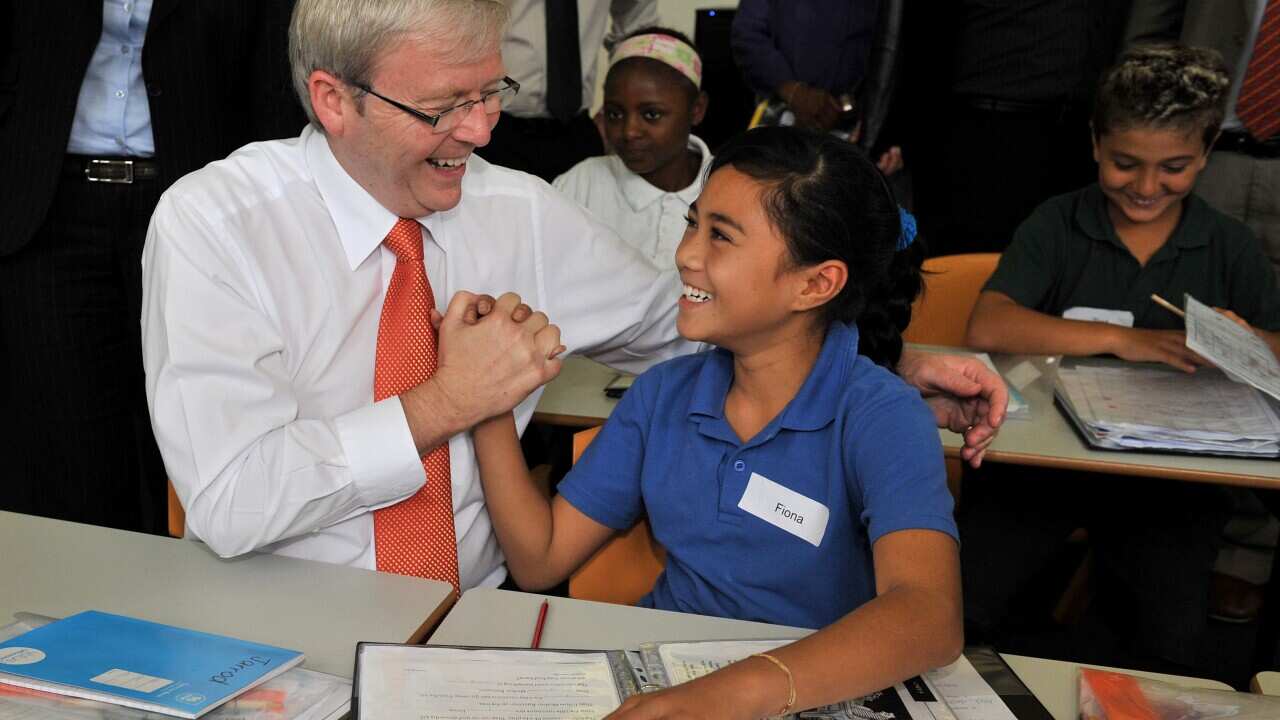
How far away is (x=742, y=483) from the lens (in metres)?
1.53

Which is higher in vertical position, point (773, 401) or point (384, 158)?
point (384, 158)

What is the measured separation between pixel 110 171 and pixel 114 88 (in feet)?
0.56

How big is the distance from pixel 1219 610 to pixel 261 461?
8.78 feet

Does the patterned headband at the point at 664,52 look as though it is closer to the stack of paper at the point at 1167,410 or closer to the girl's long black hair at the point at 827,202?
the stack of paper at the point at 1167,410

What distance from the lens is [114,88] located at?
7.40 feet

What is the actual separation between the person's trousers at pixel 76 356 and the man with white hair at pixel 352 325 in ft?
2.84

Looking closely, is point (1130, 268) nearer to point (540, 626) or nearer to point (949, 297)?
point (949, 297)

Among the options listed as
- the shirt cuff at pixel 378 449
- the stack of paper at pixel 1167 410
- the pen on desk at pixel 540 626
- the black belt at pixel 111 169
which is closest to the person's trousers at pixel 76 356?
the black belt at pixel 111 169

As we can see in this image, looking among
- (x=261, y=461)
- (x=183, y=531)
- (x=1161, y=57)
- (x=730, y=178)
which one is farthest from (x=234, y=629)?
(x=1161, y=57)

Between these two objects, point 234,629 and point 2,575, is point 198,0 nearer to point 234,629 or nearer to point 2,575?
point 2,575

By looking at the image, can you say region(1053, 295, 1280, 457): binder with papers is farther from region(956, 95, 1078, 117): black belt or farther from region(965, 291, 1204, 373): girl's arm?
region(956, 95, 1078, 117): black belt

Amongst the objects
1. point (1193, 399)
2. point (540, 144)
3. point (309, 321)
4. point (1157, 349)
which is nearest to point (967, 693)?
point (309, 321)

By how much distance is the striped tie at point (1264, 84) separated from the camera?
10.0 feet

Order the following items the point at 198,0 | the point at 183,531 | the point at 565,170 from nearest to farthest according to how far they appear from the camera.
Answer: the point at 183,531 → the point at 198,0 → the point at 565,170
